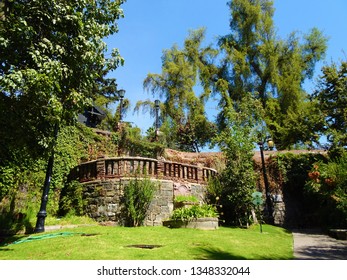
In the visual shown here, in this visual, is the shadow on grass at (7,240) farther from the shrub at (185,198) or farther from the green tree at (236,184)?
the green tree at (236,184)

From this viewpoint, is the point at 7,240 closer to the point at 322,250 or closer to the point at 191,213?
the point at 191,213

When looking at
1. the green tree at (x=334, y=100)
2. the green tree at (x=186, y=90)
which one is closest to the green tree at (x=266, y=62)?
the green tree at (x=186, y=90)

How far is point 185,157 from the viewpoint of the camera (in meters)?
22.4

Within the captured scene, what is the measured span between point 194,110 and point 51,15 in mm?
21788

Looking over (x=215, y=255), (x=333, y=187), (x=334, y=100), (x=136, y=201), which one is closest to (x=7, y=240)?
(x=136, y=201)

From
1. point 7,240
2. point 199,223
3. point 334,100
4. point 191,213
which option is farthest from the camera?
point 334,100

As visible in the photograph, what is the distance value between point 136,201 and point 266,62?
889 inches

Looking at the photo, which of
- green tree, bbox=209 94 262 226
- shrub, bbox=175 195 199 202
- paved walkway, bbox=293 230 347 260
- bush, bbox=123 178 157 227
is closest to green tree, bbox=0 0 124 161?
bush, bbox=123 178 157 227

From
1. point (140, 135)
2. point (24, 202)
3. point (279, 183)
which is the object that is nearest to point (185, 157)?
point (140, 135)

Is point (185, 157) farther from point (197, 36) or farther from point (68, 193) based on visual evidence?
point (197, 36)

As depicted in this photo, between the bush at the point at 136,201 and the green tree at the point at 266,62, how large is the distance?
57.4 feet

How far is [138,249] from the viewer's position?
23.0ft

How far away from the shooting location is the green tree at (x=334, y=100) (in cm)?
1780

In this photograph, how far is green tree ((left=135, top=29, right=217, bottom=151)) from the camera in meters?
29.5
